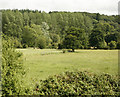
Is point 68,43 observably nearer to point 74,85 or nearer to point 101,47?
point 101,47

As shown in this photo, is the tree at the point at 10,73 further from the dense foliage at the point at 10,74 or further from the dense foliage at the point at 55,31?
the dense foliage at the point at 55,31

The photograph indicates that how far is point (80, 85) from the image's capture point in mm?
7508

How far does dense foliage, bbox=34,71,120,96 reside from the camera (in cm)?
725

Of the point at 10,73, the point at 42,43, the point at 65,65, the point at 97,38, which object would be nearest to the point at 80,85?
the point at 10,73

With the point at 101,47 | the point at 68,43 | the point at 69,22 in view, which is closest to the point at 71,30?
the point at 68,43

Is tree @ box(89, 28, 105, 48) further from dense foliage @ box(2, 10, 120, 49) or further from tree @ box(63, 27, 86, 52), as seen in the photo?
tree @ box(63, 27, 86, 52)

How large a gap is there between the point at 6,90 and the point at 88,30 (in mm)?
99815

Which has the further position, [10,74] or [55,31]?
[55,31]

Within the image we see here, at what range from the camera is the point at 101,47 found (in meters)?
66.6

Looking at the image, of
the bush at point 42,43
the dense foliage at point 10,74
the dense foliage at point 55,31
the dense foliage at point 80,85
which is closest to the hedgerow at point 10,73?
the dense foliage at point 10,74

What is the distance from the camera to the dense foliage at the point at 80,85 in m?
7.25

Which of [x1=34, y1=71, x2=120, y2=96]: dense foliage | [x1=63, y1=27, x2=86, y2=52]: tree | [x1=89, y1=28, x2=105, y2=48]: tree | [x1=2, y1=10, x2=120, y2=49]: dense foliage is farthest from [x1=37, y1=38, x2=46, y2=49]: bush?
[x1=34, y1=71, x2=120, y2=96]: dense foliage

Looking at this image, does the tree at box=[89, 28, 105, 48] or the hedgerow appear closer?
the hedgerow

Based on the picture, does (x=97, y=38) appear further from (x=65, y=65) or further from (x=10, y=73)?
(x=10, y=73)
